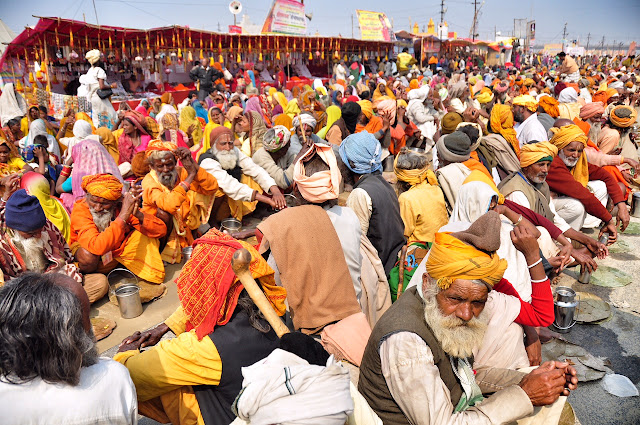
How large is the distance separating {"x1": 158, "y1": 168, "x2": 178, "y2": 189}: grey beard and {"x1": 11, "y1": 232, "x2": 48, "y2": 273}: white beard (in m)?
1.54

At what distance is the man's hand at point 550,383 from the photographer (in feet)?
7.09

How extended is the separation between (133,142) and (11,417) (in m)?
5.79

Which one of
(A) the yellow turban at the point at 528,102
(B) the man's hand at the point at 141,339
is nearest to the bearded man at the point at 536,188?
(B) the man's hand at the point at 141,339

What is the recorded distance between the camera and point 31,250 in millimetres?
3707

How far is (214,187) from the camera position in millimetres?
5742

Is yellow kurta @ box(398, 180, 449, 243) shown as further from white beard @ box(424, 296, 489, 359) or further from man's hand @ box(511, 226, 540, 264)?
white beard @ box(424, 296, 489, 359)

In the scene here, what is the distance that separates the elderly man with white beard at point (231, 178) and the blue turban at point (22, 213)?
242 cm

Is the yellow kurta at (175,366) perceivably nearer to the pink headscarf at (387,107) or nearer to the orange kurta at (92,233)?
the orange kurta at (92,233)

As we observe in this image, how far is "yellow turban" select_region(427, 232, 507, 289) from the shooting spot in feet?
7.18

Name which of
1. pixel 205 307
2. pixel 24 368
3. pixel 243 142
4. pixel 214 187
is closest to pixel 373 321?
pixel 205 307

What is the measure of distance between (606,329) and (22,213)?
17.4 feet

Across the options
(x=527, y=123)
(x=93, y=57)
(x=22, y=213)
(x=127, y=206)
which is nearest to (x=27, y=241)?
(x=22, y=213)

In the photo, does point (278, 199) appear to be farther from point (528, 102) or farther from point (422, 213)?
point (528, 102)

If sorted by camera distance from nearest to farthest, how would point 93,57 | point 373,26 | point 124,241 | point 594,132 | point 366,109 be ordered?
1. point 124,241
2. point 594,132
3. point 366,109
4. point 93,57
5. point 373,26
